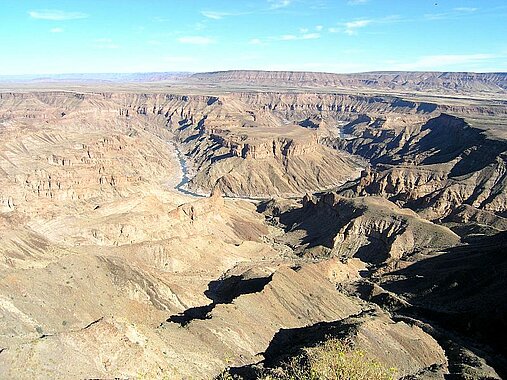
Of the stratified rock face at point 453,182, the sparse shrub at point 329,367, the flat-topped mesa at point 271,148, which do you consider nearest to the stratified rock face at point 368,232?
the stratified rock face at point 453,182

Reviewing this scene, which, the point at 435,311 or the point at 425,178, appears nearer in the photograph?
the point at 435,311

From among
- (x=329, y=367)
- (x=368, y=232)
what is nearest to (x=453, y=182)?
(x=368, y=232)

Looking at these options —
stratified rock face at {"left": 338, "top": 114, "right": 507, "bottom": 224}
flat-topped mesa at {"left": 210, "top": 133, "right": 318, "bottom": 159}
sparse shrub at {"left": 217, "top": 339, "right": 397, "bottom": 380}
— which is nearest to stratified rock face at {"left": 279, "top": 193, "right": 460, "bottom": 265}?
stratified rock face at {"left": 338, "top": 114, "right": 507, "bottom": 224}

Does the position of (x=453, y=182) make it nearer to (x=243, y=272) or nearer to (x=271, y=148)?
(x=271, y=148)

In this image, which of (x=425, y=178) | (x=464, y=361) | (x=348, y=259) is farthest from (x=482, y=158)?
(x=464, y=361)

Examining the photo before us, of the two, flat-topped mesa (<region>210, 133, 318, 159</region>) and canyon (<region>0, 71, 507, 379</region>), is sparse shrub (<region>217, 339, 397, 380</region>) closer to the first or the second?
canyon (<region>0, 71, 507, 379</region>)

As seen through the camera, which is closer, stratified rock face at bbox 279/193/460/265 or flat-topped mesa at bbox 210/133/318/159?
stratified rock face at bbox 279/193/460/265

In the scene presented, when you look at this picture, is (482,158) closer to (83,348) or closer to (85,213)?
(85,213)

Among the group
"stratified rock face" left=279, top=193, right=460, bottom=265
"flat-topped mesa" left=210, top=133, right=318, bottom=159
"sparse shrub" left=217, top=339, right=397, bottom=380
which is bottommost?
"stratified rock face" left=279, top=193, right=460, bottom=265

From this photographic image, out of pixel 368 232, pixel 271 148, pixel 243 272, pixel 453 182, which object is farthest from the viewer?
pixel 271 148
